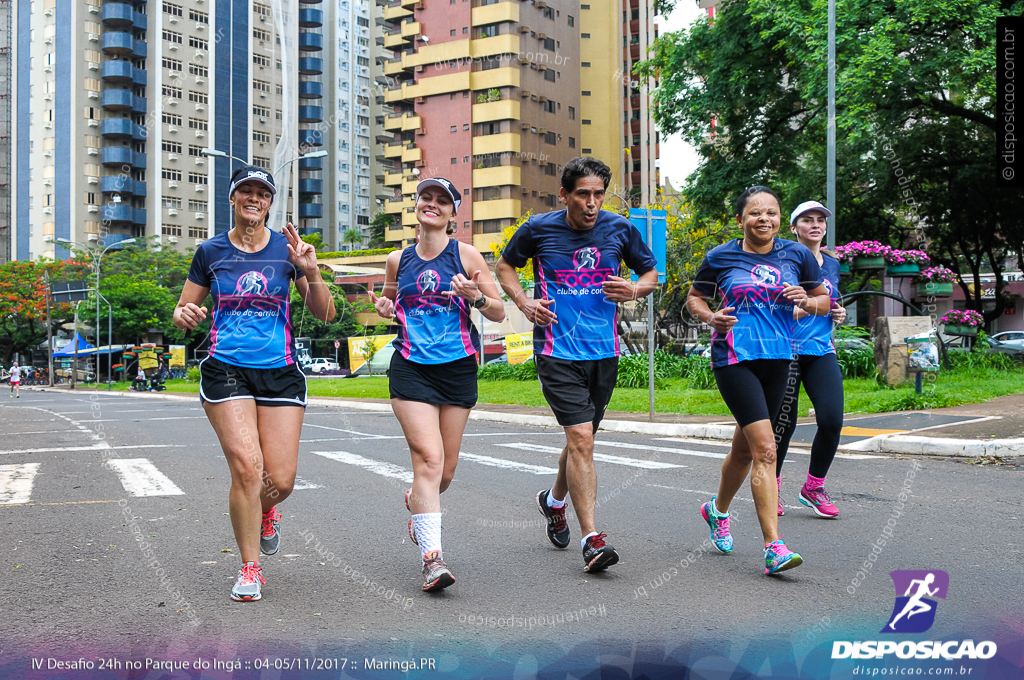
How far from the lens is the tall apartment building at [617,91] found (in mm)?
72938

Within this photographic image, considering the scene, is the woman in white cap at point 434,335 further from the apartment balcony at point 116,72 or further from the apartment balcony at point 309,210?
the apartment balcony at point 309,210

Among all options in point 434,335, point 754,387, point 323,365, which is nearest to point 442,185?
point 434,335

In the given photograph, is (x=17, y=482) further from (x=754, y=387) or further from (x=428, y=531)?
(x=754, y=387)

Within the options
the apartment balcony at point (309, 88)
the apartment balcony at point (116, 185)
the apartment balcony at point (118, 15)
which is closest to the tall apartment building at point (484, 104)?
the apartment balcony at point (309, 88)

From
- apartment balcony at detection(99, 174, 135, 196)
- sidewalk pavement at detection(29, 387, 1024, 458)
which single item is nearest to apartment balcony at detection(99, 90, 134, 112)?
apartment balcony at detection(99, 174, 135, 196)

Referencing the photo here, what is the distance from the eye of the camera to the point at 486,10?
206ft

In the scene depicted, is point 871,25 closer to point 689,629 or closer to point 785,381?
point 785,381

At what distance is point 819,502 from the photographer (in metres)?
6.35

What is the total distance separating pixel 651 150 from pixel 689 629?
7543cm

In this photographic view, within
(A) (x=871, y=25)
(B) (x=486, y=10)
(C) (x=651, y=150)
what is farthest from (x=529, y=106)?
(A) (x=871, y=25)

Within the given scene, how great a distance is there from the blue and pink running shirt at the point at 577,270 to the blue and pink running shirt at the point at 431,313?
1.29 ft

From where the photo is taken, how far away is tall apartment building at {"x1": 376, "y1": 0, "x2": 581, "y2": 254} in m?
62.4

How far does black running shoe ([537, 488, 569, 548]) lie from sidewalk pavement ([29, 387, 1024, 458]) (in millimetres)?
5914

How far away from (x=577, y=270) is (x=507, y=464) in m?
5.21
